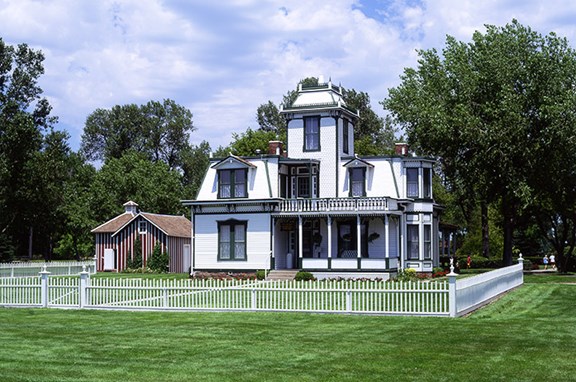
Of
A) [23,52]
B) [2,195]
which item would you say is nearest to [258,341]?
[2,195]

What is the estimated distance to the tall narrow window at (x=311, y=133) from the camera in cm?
4409

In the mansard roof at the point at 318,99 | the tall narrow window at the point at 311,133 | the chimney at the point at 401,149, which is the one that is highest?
the mansard roof at the point at 318,99

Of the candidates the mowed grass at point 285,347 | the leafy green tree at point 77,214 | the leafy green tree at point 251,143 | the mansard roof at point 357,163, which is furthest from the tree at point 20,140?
the mowed grass at point 285,347

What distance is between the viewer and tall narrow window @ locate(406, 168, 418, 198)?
1694 inches

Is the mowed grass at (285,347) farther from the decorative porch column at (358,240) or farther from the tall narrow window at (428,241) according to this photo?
the tall narrow window at (428,241)

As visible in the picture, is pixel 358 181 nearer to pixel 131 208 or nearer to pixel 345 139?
pixel 345 139

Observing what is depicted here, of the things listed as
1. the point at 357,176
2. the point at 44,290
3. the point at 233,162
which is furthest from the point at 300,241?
the point at 44,290

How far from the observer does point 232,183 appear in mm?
43219

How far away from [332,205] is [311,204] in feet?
4.02

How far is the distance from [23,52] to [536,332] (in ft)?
181

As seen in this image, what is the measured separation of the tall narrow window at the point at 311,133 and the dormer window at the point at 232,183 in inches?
165

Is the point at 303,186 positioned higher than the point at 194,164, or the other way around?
the point at 194,164

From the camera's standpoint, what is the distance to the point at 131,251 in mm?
52125

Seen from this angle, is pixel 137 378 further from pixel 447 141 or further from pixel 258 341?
pixel 447 141
